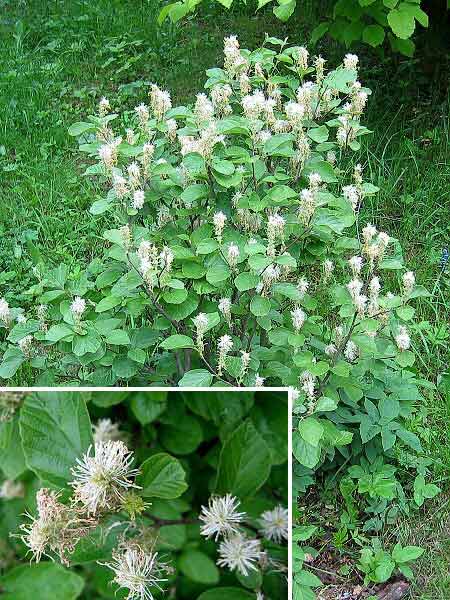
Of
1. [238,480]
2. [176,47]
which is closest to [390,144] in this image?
[176,47]

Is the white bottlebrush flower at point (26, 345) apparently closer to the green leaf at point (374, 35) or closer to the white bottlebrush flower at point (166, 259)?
the white bottlebrush flower at point (166, 259)

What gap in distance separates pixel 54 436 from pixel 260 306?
1095mm

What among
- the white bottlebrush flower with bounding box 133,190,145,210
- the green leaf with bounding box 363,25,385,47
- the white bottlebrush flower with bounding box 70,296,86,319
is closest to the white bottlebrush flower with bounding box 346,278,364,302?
the white bottlebrush flower with bounding box 133,190,145,210

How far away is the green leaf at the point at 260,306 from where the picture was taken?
2.13 meters

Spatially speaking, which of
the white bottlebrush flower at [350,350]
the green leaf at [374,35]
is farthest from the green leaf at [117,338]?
the green leaf at [374,35]

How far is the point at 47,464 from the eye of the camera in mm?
1109

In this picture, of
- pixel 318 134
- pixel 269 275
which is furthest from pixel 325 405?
pixel 318 134

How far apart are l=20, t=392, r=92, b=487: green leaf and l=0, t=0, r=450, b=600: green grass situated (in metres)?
1.73

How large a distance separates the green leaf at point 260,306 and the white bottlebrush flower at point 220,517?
40.2 inches

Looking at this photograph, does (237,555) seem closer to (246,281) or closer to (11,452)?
(11,452)

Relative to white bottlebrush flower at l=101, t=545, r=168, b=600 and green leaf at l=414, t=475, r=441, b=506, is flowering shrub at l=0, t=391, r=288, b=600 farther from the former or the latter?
green leaf at l=414, t=475, r=441, b=506

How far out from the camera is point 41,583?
1.04 m

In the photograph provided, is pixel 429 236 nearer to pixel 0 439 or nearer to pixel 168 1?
pixel 0 439

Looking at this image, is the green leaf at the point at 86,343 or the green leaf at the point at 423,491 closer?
the green leaf at the point at 86,343
